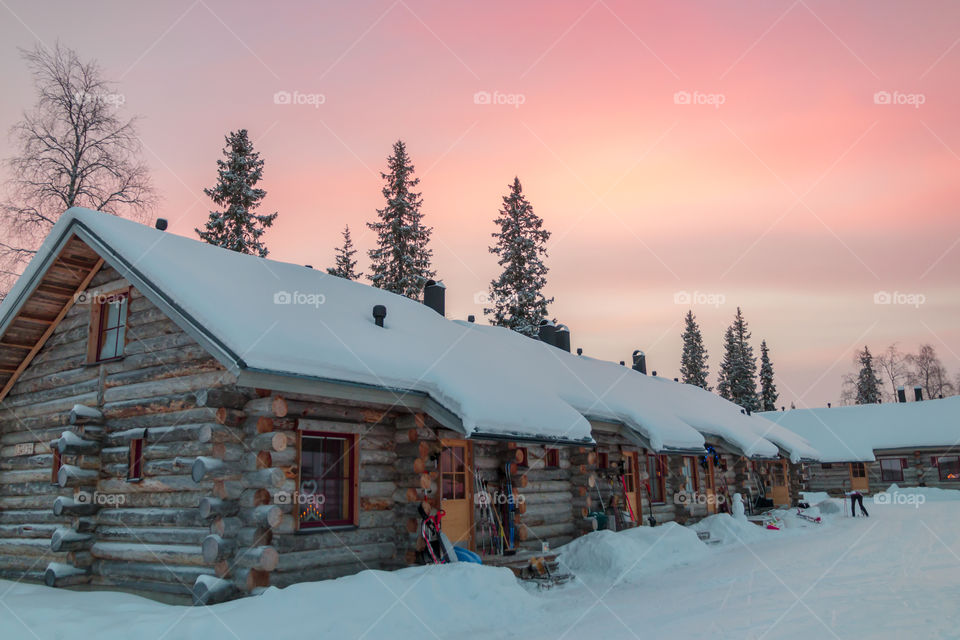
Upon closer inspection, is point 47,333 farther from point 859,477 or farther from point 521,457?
point 859,477

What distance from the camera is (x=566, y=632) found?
8.59m

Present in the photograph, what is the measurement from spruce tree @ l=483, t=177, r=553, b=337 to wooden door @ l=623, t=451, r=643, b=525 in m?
16.2

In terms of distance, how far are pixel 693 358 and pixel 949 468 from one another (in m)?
21.6

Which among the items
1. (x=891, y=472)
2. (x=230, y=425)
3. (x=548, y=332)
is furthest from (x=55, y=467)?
(x=891, y=472)

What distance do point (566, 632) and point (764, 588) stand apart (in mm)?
4253

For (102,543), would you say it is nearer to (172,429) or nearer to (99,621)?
(172,429)

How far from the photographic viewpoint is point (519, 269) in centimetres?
3719

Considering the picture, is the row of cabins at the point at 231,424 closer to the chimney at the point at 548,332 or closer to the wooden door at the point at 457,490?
the wooden door at the point at 457,490

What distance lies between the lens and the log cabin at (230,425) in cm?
913

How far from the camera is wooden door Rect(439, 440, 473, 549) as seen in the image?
1242 cm

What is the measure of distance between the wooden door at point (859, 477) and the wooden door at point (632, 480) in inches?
1174

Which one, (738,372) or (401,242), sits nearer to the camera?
(401,242)

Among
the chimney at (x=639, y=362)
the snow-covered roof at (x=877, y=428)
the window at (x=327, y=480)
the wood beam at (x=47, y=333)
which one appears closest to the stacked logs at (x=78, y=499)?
the wood beam at (x=47, y=333)

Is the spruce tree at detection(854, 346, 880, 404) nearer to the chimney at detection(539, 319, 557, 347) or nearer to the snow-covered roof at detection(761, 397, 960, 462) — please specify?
the snow-covered roof at detection(761, 397, 960, 462)
